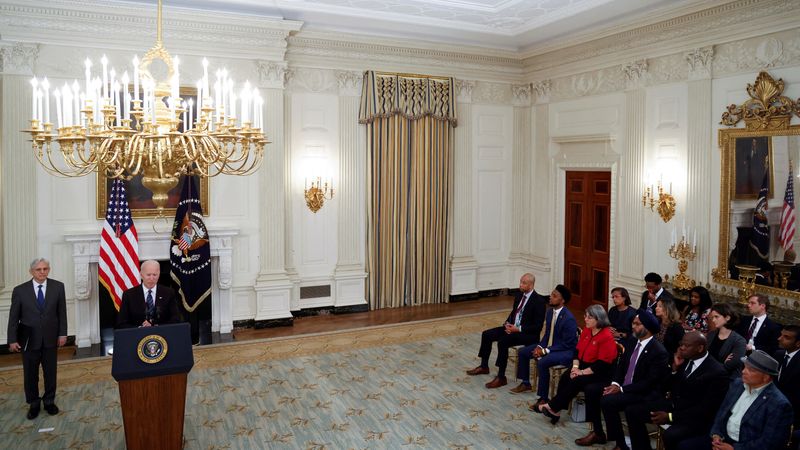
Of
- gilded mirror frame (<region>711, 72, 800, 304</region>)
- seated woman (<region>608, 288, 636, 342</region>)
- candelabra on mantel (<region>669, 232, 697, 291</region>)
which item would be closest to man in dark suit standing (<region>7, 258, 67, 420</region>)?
seated woman (<region>608, 288, 636, 342</region>)

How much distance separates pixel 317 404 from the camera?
627 cm

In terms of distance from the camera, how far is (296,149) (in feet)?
31.0

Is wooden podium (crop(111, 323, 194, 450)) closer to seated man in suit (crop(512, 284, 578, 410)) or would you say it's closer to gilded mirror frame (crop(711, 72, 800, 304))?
seated man in suit (crop(512, 284, 578, 410))

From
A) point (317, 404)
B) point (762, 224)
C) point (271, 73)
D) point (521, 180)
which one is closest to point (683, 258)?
point (762, 224)

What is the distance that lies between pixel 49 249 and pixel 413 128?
550 centimetres

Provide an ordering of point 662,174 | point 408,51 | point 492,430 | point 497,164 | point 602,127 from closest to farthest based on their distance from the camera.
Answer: point 492,430
point 662,174
point 602,127
point 408,51
point 497,164

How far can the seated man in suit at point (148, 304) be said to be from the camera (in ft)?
17.7

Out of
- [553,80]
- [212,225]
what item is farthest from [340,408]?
[553,80]

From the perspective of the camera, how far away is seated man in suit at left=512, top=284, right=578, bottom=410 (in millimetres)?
6219

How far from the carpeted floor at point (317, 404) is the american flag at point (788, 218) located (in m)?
3.23

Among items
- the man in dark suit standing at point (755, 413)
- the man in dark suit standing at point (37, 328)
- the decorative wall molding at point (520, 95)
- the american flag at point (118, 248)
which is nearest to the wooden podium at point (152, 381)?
the man in dark suit standing at point (37, 328)

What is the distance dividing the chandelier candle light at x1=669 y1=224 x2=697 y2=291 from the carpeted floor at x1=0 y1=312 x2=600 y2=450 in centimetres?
266

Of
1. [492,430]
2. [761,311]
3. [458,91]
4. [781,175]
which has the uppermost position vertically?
[458,91]

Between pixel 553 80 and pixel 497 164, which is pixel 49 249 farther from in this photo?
pixel 553 80
